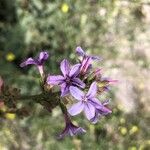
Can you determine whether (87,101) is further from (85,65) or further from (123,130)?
(123,130)

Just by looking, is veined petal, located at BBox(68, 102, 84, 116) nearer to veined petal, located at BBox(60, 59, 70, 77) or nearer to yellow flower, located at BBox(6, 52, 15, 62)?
veined petal, located at BBox(60, 59, 70, 77)

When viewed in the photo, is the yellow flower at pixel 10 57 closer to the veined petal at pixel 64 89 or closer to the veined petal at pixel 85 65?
the veined petal at pixel 85 65

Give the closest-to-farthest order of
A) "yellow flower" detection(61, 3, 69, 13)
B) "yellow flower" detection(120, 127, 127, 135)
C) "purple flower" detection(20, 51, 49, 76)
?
"purple flower" detection(20, 51, 49, 76) < "yellow flower" detection(120, 127, 127, 135) < "yellow flower" detection(61, 3, 69, 13)

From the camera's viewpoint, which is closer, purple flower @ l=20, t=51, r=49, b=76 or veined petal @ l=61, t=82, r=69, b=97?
veined petal @ l=61, t=82, r=69, b=97

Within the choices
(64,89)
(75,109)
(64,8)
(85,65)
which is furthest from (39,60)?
(64,8)

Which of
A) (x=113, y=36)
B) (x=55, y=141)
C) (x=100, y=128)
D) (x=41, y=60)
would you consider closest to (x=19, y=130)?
(x=55, y=141)

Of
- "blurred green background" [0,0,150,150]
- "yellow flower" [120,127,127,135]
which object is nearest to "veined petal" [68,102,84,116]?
"blurred green background" [0,0,150,150]

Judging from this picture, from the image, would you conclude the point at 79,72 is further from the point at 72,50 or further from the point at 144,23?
the point at 144,23
